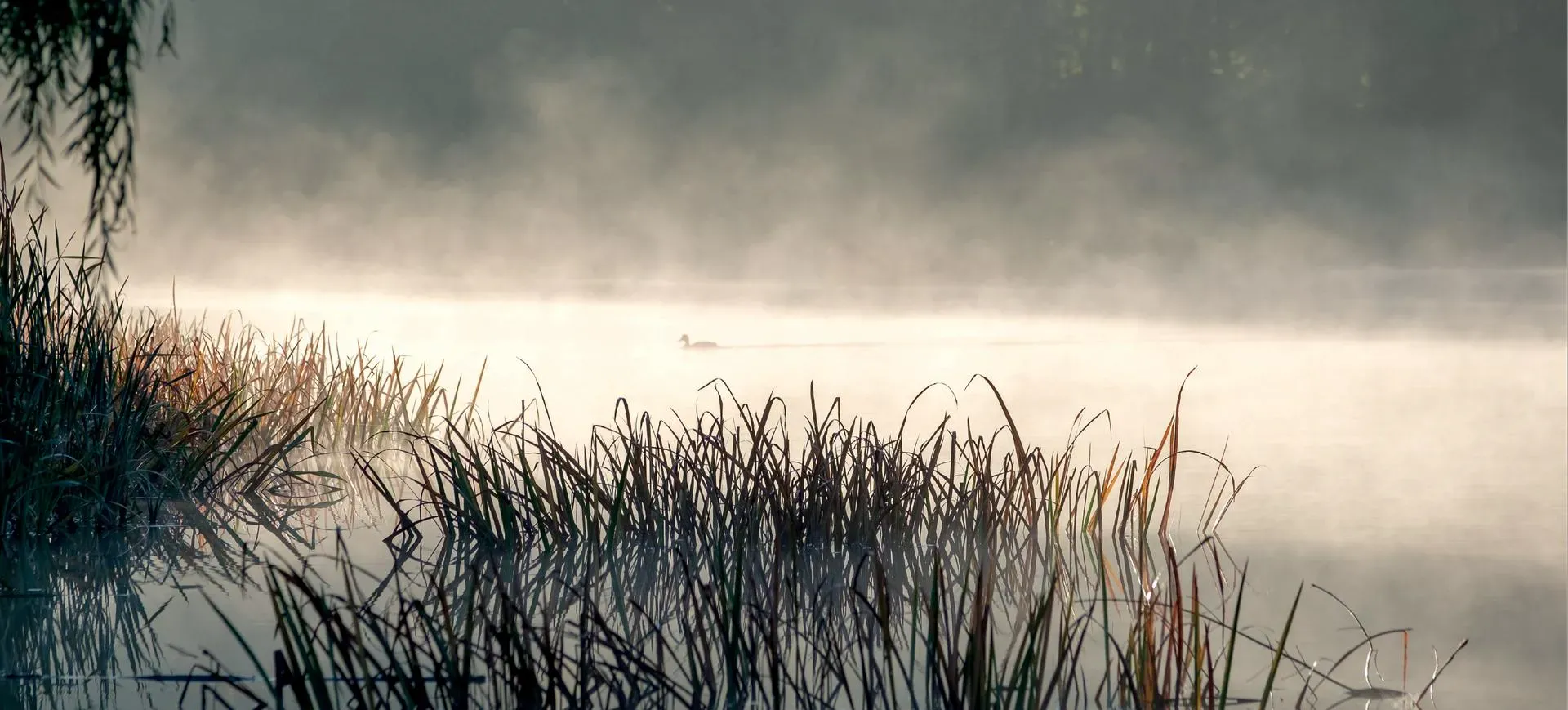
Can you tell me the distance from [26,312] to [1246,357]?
980 cm

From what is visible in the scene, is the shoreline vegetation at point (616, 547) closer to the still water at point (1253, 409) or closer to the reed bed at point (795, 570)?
the reed bed at point (795, 570)

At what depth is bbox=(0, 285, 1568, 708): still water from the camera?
8.33 feet

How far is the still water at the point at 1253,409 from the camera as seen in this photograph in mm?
2539

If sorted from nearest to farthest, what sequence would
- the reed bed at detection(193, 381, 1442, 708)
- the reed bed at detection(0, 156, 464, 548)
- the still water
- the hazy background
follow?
the reed bed at detection(193, 381, 1442, 708) → the still water → the reed bed at detection(0, 156, 464, 548) → the hazy background

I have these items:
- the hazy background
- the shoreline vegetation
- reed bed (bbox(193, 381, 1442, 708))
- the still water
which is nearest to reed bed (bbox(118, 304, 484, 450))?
the still water

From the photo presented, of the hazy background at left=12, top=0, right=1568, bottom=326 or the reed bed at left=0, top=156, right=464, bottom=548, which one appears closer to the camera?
the reed bed at left=0, top=156, right=464, bottom=548

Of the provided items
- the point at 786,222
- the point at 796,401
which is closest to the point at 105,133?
the point at 796,401

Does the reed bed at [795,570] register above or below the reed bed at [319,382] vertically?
below

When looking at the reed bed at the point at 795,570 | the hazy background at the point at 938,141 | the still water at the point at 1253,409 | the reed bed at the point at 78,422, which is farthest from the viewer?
the hazy background at the point at 938,141

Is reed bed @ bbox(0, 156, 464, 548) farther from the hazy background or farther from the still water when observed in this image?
the hazy background

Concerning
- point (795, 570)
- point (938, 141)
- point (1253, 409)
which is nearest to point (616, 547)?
point (795, 570)

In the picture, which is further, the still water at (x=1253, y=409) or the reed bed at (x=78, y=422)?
the reed bed at (x=78, y=422)

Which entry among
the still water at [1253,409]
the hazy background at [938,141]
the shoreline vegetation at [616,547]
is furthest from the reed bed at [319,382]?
the hazy background at [938,141]

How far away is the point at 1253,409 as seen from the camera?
24.5 ft
